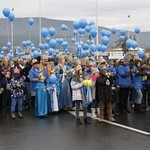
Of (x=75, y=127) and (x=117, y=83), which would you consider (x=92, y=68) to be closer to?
(x=117, y=83)

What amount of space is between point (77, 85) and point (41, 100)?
6.15ft

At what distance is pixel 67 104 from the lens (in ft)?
44.7

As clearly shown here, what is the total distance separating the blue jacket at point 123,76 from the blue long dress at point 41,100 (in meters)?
2.26

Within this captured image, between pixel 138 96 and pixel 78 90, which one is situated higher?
pixel 78 90

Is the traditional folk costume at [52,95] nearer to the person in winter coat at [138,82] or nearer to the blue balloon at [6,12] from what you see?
the person in winter coat at [138,82]

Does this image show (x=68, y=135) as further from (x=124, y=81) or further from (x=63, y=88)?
(x=63, y=88)

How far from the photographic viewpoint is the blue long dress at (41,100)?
41.1 ft

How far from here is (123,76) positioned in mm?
12648

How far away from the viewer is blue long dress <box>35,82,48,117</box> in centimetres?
1252

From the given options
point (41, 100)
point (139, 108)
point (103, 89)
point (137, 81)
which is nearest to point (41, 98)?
point (41, 100)

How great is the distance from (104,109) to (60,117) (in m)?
1.33

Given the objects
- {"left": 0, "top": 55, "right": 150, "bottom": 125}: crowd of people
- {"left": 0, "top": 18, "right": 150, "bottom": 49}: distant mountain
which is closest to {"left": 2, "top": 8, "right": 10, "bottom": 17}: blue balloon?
{"left": 0, "top": 55, "right": 150, "bottom": 125}: crowd of people

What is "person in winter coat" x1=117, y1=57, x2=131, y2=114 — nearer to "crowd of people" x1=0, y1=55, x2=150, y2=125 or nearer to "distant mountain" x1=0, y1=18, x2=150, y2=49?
"crowd of people" x1=0, y1=55, x2=150, y2=125

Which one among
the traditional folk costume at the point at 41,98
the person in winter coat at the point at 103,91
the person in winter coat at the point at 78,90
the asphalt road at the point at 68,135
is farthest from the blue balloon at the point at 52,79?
the person in winter coat at the point at 103,91
